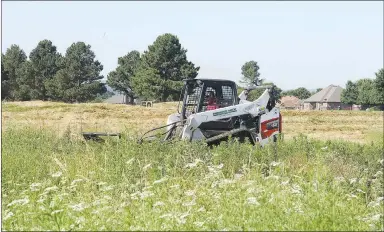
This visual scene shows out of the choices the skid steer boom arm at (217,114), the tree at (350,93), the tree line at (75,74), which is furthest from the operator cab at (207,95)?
the tree at (350,93)

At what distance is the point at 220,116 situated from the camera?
12.9 meters

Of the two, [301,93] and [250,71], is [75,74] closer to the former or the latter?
[250,71]

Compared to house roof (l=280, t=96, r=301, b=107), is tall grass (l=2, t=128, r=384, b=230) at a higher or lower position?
higher

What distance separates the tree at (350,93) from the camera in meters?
96.3

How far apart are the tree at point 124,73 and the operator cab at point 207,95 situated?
55.6m

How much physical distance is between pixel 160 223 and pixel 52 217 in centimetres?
111

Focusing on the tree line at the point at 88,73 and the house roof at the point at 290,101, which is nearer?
the tree line at the point at 88,73

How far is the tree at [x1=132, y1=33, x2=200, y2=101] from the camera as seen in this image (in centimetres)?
5188

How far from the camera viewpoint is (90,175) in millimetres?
8625

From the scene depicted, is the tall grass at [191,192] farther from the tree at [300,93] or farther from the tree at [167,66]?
the tree at [300,93]

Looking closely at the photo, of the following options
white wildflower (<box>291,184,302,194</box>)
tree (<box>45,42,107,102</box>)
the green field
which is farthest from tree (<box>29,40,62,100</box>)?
white wildflower (<box>291,184,302,194</box>)

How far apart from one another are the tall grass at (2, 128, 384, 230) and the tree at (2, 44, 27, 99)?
60885 mm

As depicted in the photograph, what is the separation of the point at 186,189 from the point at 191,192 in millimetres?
1046

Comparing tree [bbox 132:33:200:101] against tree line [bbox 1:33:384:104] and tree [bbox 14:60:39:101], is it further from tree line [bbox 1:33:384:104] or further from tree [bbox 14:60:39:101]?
tree [bbox 14:60:39:101]
